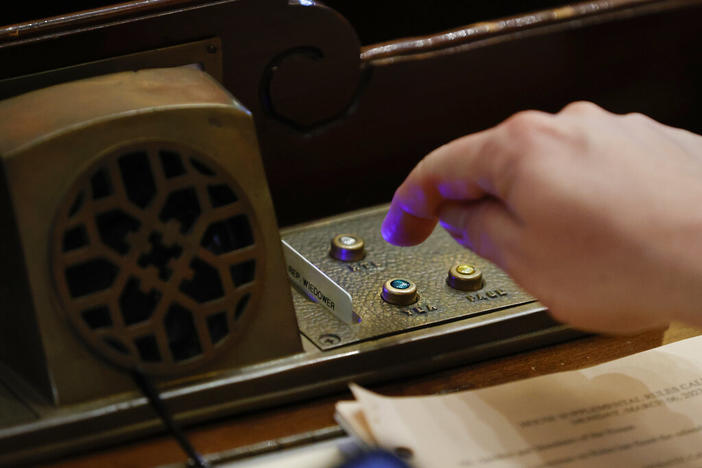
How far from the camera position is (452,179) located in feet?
2.10

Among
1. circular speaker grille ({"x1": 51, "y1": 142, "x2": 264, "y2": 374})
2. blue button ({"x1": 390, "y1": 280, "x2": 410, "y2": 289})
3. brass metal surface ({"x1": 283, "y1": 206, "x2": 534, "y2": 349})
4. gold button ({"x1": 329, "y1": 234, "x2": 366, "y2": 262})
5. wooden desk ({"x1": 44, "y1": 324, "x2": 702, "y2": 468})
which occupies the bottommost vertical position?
wooden desk ({"x1": 44, "y1": 324, "x2": 702, "y2": 468})

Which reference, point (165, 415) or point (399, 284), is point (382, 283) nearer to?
point (399, 284)

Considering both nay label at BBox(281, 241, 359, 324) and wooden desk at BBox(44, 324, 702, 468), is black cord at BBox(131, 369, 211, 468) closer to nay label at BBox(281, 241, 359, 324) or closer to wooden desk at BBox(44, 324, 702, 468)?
wooden desk at BBox(44, 324, 702, 468)

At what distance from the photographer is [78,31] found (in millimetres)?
764

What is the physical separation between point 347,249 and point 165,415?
283 millimetres

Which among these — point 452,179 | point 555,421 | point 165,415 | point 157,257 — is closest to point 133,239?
point 157,257

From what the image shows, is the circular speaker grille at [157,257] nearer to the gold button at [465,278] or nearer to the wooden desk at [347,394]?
the wooden desk at [347,394]

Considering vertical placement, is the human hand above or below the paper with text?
above

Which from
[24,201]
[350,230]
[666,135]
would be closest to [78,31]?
[24,201]

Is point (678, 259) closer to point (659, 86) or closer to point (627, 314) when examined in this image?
point (627, 314)

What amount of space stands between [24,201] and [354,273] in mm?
331

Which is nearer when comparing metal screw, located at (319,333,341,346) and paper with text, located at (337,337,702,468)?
paper with text, located at (337,337,702,468)

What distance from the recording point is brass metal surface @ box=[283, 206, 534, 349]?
735mm

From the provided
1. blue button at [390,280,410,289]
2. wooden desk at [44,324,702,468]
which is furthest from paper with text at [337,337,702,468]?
blue button at [390,280,410,289]
